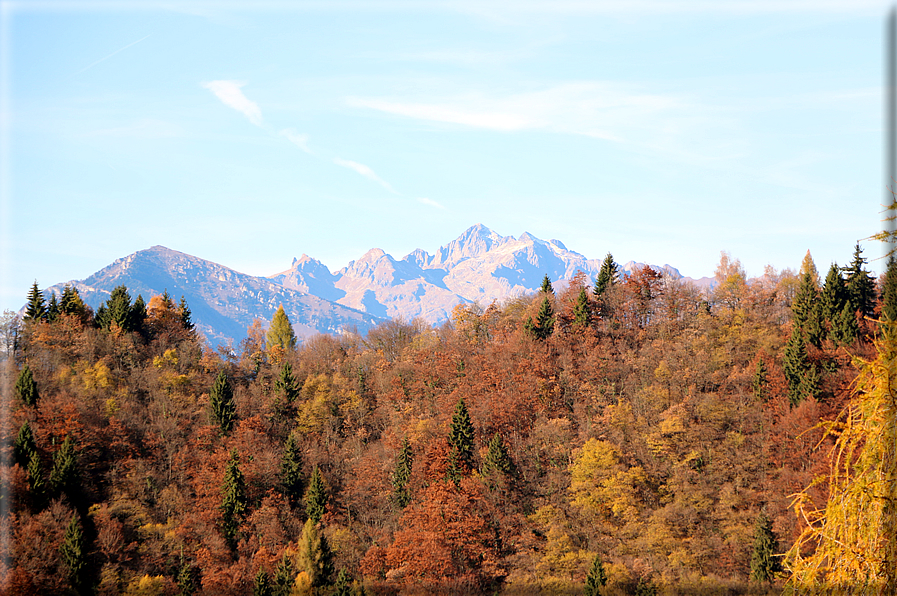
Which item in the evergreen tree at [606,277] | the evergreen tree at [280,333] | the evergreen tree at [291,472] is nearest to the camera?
the evergreen tree at [291,472]

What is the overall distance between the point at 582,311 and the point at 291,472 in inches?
1748

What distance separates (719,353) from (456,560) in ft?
139

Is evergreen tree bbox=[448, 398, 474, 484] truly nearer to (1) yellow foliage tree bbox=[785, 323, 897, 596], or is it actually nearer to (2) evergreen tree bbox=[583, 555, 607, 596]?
(2) evergreen tree bbox=[583, 555, 607, 596]

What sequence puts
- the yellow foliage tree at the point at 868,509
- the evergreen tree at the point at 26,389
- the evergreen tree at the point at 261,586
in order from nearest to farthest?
the yellow foliage tree at the point at 868,509 < the evergreen tree at the point at 261,586 < the evergreen tree at the point at 26,389

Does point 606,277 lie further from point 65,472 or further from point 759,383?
point 65,472

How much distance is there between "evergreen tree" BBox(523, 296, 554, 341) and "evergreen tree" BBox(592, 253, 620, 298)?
8290 millimetres

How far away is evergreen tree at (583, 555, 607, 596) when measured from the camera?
6056cm

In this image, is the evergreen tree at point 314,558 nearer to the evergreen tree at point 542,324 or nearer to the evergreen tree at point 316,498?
the evergreen tree at point 316,498

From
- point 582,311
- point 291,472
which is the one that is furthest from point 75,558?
point 582,311

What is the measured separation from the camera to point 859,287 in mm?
86188

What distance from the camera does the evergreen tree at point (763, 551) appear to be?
59459mm

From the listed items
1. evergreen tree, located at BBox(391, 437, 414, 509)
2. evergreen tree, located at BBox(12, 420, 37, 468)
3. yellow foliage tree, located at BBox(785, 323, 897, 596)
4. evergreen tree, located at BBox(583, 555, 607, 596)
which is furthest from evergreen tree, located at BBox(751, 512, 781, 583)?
evergreen tree, located at BBox(12, 420, 37, 468)

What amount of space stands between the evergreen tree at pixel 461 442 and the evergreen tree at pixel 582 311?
23.3 m

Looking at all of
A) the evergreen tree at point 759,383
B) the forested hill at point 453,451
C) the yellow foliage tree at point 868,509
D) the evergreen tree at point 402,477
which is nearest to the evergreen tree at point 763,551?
Result: the forested hill at point 453,451
